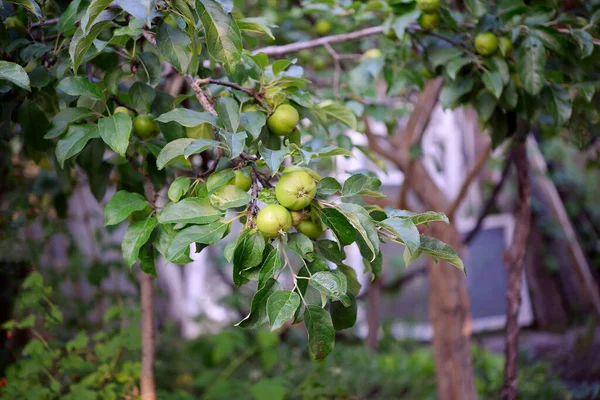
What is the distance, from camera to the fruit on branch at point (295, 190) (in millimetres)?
692

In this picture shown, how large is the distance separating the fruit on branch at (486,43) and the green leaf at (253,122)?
605 mm

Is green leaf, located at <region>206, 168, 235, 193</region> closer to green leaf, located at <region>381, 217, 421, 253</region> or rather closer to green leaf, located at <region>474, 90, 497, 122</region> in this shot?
green leaf, located at <region>381, 217, 421, 253</region>

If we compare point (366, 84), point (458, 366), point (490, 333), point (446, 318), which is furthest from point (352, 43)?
point (490, 333)

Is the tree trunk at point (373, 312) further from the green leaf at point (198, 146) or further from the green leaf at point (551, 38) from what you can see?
the green leaf at point (198, 146)

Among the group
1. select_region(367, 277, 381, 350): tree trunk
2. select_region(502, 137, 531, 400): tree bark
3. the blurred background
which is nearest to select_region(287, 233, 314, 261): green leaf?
the blurred background

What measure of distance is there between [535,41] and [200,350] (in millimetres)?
2380

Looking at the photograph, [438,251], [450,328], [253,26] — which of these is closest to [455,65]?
[253,26]

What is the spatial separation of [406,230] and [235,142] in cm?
26

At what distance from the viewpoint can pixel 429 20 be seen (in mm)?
1255

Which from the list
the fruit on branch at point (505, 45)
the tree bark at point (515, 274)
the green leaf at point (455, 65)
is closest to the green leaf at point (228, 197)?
the green leaf at point (455, 65)

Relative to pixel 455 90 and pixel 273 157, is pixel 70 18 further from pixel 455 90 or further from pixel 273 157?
pixel 455 90

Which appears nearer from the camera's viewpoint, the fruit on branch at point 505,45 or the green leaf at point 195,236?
the green leaf at point 195,236

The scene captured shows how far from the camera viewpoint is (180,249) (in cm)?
72

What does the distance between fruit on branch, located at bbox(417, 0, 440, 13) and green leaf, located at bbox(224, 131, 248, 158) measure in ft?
2.31
